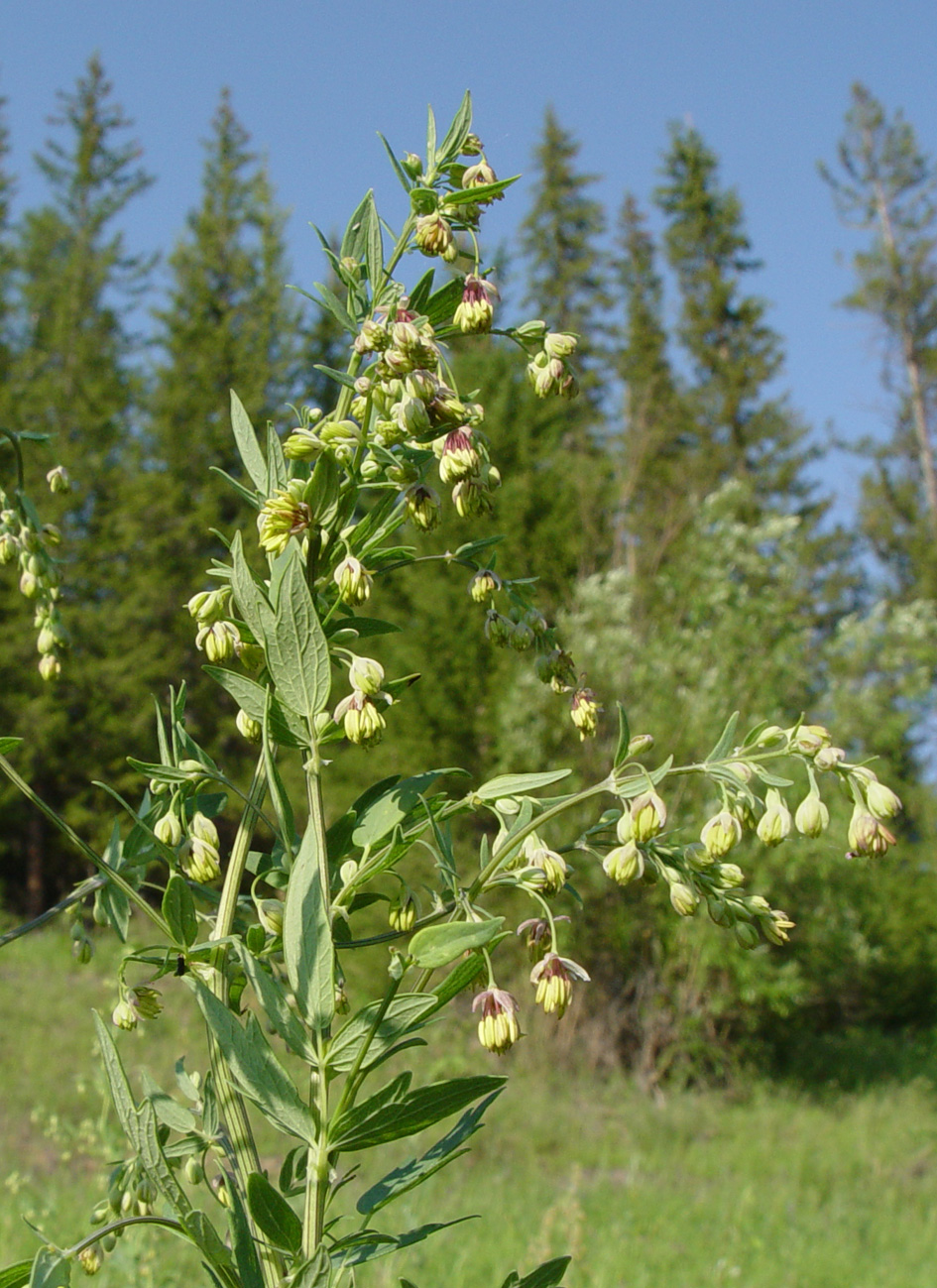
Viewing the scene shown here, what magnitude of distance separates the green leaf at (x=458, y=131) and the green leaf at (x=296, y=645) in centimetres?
42

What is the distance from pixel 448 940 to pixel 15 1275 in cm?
41

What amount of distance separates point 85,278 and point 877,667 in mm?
13932

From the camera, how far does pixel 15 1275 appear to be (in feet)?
2.46

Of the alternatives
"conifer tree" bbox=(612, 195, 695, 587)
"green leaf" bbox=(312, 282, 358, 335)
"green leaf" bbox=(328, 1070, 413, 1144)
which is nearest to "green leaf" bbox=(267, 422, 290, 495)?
"green leaf" bbox=(312, 282, 358, 335)

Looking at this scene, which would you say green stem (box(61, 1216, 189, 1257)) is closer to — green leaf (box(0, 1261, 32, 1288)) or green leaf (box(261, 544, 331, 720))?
green leaf (box(0, 1261, 32, 1288))

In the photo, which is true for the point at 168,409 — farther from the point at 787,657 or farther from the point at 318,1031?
the point at 318,1031

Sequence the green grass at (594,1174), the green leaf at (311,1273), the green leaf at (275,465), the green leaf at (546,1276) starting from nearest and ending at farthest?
1. the green leaf at (311,1273)
2. the green leaf at (546,1276)
3. the green leaf at (275,465)
4. the green grass at (594,1174)

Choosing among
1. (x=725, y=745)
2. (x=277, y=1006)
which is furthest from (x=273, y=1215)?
(x=725, y=745)

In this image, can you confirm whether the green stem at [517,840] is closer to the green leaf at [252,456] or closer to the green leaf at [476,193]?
the green leaf at [252,456]

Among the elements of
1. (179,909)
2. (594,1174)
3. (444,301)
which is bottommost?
(594,1174)

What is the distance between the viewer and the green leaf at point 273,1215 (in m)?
0.66

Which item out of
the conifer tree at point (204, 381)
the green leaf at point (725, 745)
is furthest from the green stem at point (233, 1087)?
the conifer tree at point (204, 381)

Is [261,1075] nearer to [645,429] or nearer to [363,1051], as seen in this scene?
[363,1051]

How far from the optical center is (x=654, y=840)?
840 mm
